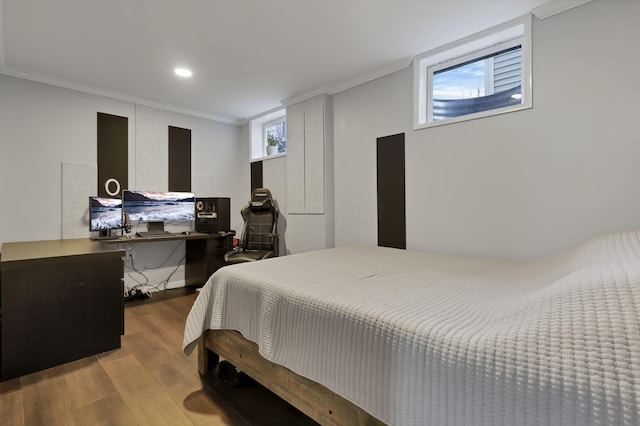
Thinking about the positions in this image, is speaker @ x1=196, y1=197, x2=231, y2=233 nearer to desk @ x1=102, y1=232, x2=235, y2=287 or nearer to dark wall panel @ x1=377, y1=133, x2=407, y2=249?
desk @ x1=102, y1=232, x2=235, y2=287

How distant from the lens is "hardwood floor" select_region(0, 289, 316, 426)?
158cm

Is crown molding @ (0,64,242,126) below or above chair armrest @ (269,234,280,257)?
above

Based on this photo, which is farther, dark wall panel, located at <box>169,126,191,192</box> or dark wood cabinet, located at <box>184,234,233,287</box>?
dark wall panel, located at <box>169,126,191,192</box>

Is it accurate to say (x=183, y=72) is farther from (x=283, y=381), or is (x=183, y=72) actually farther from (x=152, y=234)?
(x=283, y=381)

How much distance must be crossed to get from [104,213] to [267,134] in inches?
98.3

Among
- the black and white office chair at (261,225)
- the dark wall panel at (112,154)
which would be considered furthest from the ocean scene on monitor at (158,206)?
the black and white office chair at (261,225)

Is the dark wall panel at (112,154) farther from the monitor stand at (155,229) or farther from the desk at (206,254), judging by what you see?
the desk at (206,254)

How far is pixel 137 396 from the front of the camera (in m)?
1.76

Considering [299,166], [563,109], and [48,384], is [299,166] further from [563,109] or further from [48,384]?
[48,384]

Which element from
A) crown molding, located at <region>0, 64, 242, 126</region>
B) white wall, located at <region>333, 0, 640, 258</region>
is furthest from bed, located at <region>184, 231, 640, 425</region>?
crown molding, located at <region>0, 64, 242, 126</region>

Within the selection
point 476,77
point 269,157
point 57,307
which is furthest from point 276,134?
point 57,307

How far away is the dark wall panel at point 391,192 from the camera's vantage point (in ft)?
9.91

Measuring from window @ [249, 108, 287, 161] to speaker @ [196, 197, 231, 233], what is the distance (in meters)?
0.94

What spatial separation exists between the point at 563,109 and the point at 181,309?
395cm
